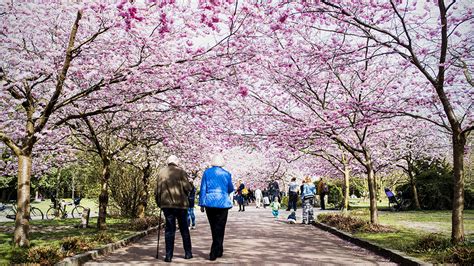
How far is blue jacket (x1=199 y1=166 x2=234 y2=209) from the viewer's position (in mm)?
8648

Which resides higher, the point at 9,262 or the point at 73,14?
the point at 73,14

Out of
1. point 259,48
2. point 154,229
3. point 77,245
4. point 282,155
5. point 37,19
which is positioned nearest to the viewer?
point 77,245

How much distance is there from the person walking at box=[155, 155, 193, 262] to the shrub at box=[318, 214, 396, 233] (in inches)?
238

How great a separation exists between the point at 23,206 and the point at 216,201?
4.50 metres

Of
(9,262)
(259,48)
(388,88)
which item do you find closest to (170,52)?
(259,48)

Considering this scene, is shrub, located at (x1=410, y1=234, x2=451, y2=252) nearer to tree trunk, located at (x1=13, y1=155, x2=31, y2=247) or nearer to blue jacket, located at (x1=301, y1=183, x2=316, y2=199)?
tree trunk, located at (x1=13, y1=155, x2=31, y2=247)

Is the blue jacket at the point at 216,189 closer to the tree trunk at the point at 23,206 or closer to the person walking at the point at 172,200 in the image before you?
the person walking at the point at 172,200

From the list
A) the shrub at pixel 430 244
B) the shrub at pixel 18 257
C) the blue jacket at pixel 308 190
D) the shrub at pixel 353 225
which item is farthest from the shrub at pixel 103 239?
the blue jacket at pixel 308 190

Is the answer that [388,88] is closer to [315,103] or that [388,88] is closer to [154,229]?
[315,103]

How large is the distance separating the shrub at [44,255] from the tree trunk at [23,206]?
2.59m

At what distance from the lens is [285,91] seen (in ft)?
47.7

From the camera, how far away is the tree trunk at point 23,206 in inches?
384

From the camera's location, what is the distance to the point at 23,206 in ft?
32.6

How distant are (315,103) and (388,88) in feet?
8.37
